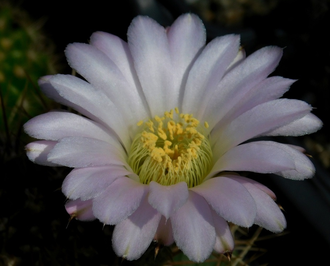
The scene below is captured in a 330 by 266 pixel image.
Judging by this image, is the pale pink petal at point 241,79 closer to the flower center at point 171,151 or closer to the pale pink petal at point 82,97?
the flower center at point 171,151

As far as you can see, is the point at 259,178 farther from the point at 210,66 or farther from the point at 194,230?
the point at 194,230

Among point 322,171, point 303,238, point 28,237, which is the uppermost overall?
point 28,237

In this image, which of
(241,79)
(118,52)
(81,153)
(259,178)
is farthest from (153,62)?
(259,178)

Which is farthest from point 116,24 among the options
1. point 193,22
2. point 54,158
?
point 54,158

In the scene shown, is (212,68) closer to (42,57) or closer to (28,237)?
(28,237)

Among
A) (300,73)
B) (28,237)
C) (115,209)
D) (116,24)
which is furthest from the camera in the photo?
(116,24)

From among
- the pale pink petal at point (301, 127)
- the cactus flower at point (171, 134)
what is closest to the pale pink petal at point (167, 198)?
the cactus flower at point (171, 134)
